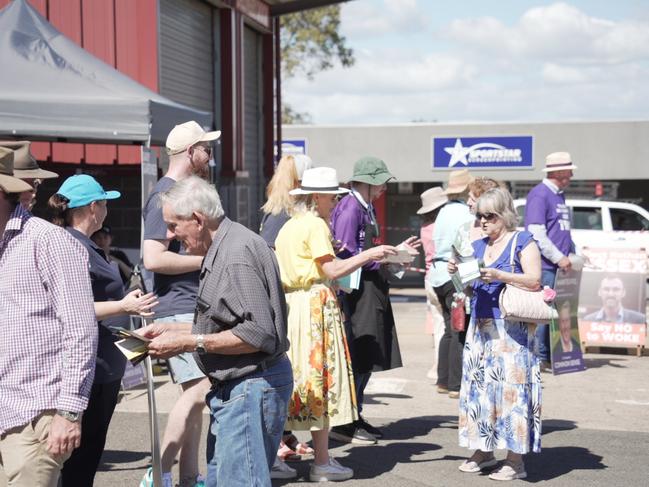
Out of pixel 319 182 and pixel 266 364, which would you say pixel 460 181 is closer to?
pixel 319 182

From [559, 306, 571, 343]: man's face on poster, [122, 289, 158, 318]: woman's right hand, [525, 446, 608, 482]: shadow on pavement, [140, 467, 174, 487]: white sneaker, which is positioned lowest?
[525, 446, 608, 482]: shadow on pavement

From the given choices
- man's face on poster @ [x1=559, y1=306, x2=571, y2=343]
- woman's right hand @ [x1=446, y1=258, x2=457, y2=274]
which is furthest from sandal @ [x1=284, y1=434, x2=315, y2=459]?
man's face on poster @ [x1=559, y1=306, x2=571, y2=343]

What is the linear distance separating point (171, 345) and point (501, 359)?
281 cm

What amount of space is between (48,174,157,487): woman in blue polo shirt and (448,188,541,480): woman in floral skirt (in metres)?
2.36

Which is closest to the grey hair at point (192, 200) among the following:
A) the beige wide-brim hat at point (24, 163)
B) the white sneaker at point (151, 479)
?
the beige wide-brim hat at point (24, 163)

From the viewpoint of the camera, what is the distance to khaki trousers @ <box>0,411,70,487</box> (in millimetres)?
3463

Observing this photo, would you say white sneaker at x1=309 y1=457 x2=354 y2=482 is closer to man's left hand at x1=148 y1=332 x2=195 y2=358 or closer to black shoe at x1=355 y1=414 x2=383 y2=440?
black shoe at x1=355 y1=414 x2=383 y2=440

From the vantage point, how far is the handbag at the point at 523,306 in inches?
230

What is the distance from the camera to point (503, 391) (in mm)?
5910

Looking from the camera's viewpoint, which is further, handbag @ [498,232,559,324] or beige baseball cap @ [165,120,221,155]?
handbag @ [498,232,559,324]

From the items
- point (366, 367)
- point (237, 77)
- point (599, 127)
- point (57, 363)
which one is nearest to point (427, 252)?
point (366, 367)

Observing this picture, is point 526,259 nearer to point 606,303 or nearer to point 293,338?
point 293,338

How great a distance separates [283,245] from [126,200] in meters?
6.69

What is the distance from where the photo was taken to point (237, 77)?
603 inches
